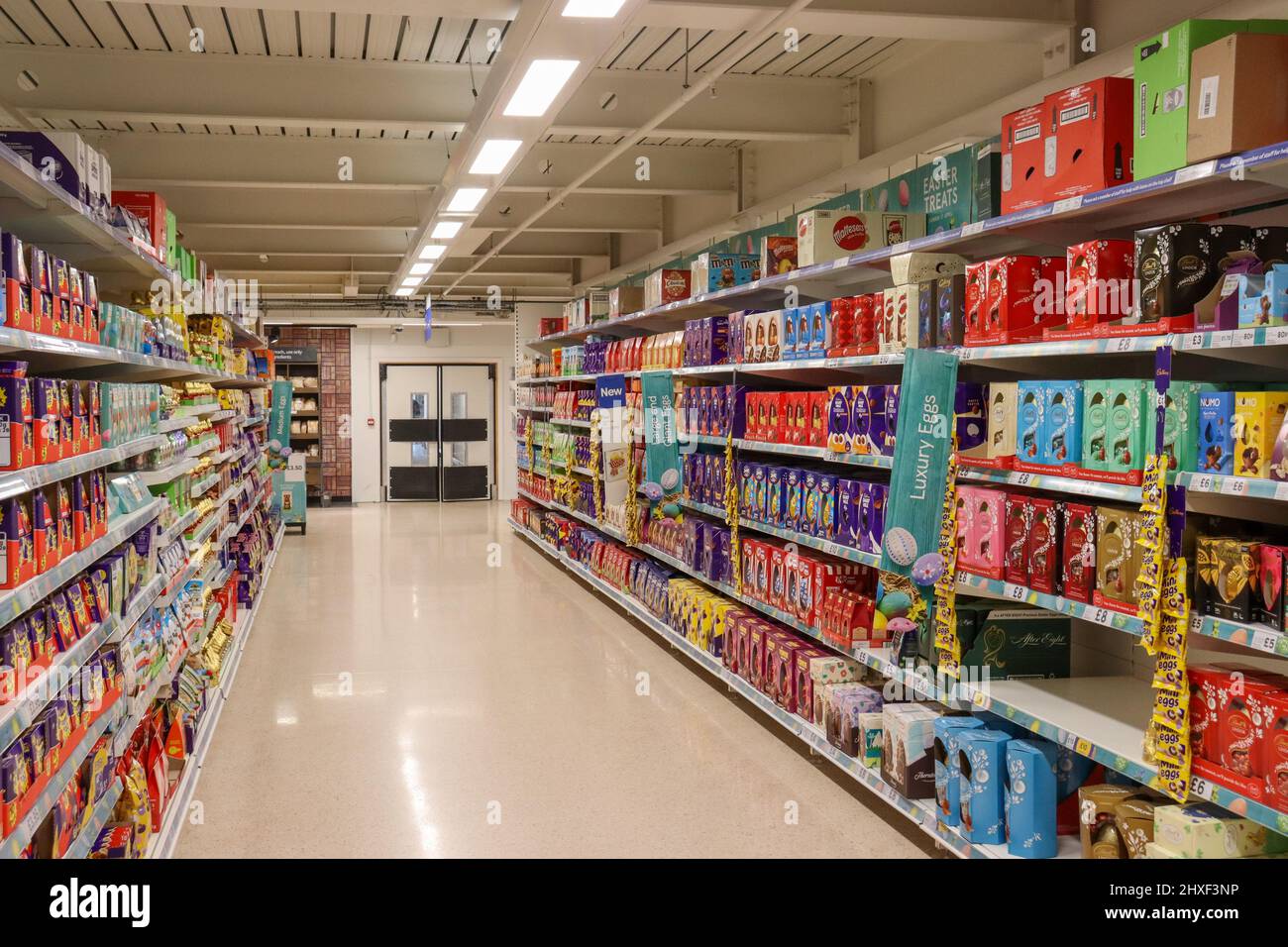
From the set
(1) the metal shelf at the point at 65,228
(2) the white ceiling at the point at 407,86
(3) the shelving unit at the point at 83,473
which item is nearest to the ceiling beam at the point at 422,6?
(2) the white ceiling at the point at 407,86

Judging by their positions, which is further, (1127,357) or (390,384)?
(390,384)

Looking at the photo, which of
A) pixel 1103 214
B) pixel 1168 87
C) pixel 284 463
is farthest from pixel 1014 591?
pixel 284 463

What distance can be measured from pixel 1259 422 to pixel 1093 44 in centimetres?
283

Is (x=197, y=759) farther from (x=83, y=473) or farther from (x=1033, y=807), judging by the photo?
(x=1033, y=807)

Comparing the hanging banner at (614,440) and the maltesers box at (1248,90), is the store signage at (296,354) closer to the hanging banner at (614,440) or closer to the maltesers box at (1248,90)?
the hanging banner at (614,440)

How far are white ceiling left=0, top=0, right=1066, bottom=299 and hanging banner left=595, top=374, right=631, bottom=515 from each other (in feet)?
5.29

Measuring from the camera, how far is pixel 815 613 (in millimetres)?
4785

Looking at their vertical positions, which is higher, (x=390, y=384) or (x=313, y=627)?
(x=390, y=384)

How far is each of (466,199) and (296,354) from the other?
11.6 m

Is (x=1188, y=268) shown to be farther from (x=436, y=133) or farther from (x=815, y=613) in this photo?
(x=436, y=133)

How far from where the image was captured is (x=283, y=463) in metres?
13.0

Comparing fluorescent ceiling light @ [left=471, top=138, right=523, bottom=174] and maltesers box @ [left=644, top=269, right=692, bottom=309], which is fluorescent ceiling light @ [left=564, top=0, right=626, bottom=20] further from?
maltesers box @ [left=644, top=269, right=692, bottom=309]
